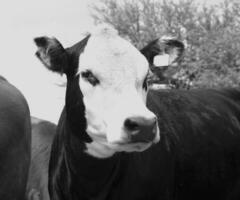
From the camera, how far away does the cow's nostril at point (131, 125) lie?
184 inches

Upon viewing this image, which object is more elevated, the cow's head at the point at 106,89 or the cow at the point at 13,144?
the cow's head at the point at 106,89

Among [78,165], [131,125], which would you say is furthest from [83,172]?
[131,125]

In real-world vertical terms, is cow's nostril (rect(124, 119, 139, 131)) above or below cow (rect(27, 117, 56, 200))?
above

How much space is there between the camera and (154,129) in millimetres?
4785

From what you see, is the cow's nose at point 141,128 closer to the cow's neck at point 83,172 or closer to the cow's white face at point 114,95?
the cow's white face at point 114,95

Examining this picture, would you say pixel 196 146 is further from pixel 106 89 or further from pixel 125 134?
pixel 125 134

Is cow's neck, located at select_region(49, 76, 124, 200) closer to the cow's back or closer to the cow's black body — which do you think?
the cow's black body

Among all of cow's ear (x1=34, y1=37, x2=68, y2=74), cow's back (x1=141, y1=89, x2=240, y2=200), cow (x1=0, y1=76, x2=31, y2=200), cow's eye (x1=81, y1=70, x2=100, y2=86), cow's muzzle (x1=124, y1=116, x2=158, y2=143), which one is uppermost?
cow's ear (x1=34, y1=37, x2=68, y2=74)

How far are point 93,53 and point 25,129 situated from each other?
48.9 inches

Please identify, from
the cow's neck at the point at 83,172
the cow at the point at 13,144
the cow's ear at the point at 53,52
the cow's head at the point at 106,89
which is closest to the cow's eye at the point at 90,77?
the cow's head at the point at 106,89

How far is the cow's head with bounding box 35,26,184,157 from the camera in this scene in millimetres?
4785

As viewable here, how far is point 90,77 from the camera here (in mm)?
5336

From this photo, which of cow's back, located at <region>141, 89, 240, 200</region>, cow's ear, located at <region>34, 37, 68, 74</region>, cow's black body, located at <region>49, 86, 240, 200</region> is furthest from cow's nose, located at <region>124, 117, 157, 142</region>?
cow's ear, located at <region>34, 37, 68, 74</region>

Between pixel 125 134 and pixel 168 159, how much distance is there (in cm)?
131
